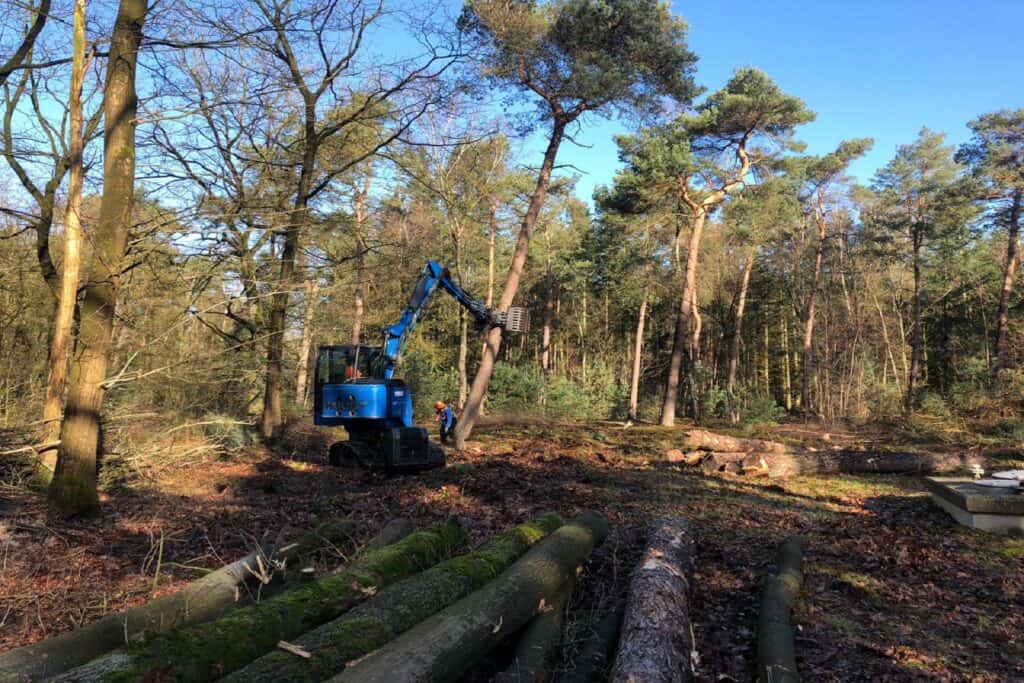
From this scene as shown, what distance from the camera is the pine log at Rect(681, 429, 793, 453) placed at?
14.4 metres

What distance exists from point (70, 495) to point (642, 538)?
625 centimetres

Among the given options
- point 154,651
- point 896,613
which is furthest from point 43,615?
point 896,613

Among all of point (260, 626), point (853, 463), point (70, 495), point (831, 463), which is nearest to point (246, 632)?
point (260, 626)

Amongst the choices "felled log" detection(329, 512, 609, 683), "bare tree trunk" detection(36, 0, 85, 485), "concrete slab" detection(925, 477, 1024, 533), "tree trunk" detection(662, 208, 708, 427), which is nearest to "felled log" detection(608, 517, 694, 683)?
"felled log" detection(329, 512, 609, 683)

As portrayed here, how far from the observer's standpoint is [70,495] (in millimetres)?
6348

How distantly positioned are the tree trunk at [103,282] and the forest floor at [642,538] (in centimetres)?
47

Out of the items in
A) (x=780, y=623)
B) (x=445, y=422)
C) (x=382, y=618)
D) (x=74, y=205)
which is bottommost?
(x=780, y=623)

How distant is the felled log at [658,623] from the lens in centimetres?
341

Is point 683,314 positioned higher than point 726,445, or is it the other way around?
point 683,314

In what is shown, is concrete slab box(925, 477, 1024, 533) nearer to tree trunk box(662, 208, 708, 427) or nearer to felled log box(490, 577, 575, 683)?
felled log box(490, 577, 575, 683)

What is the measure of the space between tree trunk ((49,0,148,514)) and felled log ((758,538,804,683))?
677 cm

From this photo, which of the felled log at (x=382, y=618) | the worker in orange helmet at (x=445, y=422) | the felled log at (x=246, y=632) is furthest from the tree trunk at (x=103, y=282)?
→ the worker in orange helmet at (x=445, y=422)

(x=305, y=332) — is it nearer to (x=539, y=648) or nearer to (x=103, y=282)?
(x=103, y=282)

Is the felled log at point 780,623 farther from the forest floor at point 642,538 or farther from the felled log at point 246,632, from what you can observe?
the felled log at point 246,632
